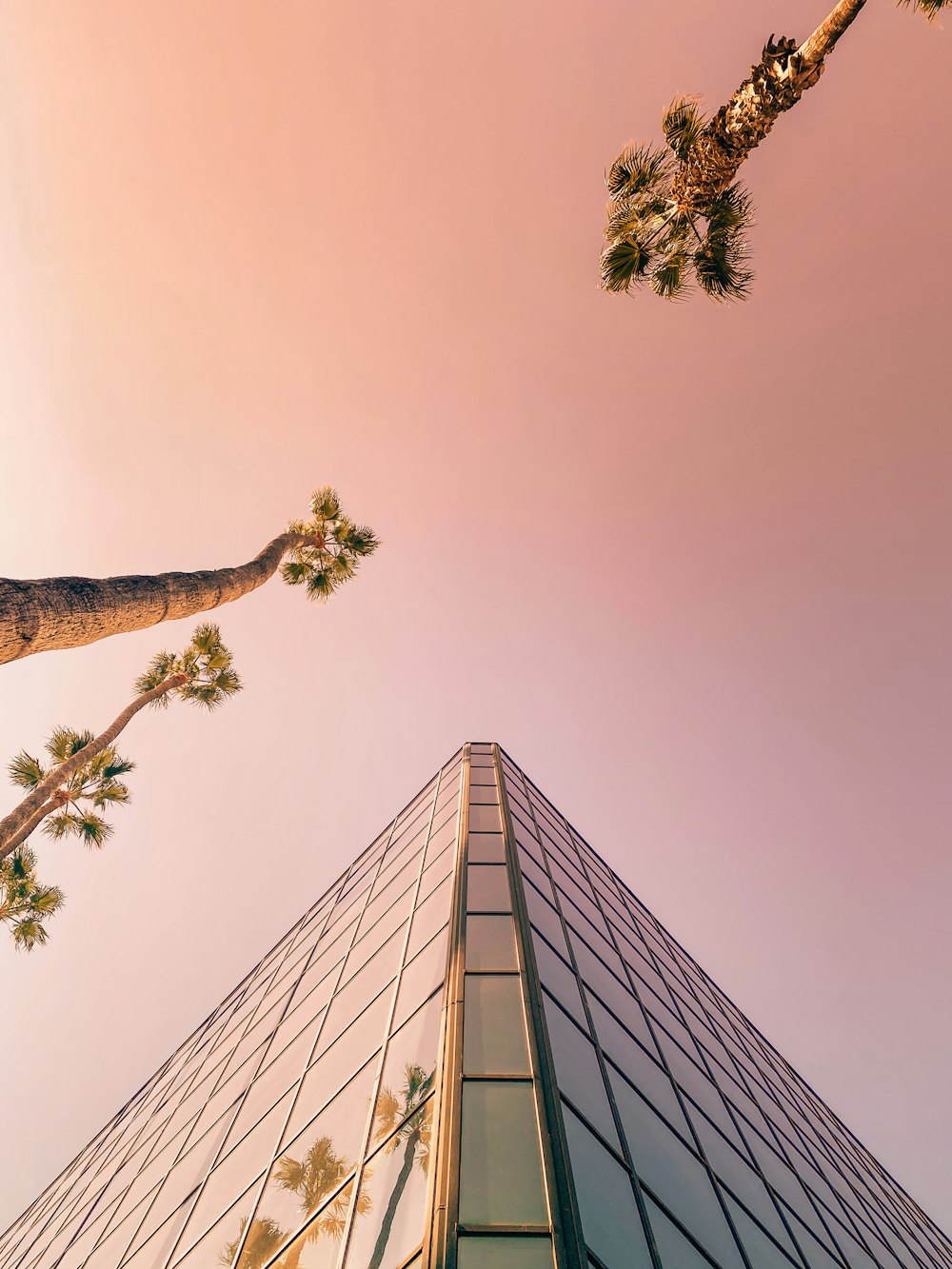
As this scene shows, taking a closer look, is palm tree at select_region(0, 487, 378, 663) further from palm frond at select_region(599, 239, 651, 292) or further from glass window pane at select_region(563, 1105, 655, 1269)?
palm frond at select_region(599, 239, 651, 292)

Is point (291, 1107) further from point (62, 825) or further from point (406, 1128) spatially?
point (62, 825)

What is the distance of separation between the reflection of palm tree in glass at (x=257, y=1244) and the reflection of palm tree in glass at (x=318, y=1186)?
0.14 metres

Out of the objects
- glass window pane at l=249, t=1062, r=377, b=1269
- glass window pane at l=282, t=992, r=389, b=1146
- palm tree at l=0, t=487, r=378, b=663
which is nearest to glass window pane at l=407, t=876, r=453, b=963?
glass window pane at l=282, t=992, r=389, b=1146

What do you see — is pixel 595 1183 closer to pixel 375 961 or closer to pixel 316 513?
pixel 375 961

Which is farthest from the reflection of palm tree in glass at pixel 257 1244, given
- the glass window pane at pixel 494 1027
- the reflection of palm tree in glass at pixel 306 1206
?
the glass window pane at pixel 494 1027

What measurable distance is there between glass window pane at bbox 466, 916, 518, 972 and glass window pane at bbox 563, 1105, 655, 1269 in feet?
4.71

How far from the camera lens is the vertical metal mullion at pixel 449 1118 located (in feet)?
10.6

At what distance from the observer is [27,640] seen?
5676mm

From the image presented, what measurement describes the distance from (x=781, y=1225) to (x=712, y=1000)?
9709 mm

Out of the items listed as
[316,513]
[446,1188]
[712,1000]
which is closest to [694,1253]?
[446,1188]

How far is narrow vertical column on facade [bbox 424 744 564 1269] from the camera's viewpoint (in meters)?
3.25

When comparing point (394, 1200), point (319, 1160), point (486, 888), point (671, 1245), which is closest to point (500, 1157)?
point (394, 1200)

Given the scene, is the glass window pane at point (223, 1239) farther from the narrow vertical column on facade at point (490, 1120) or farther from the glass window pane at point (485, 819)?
the glass window pane at point (485, 819)

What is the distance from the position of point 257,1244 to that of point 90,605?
20.3ft
